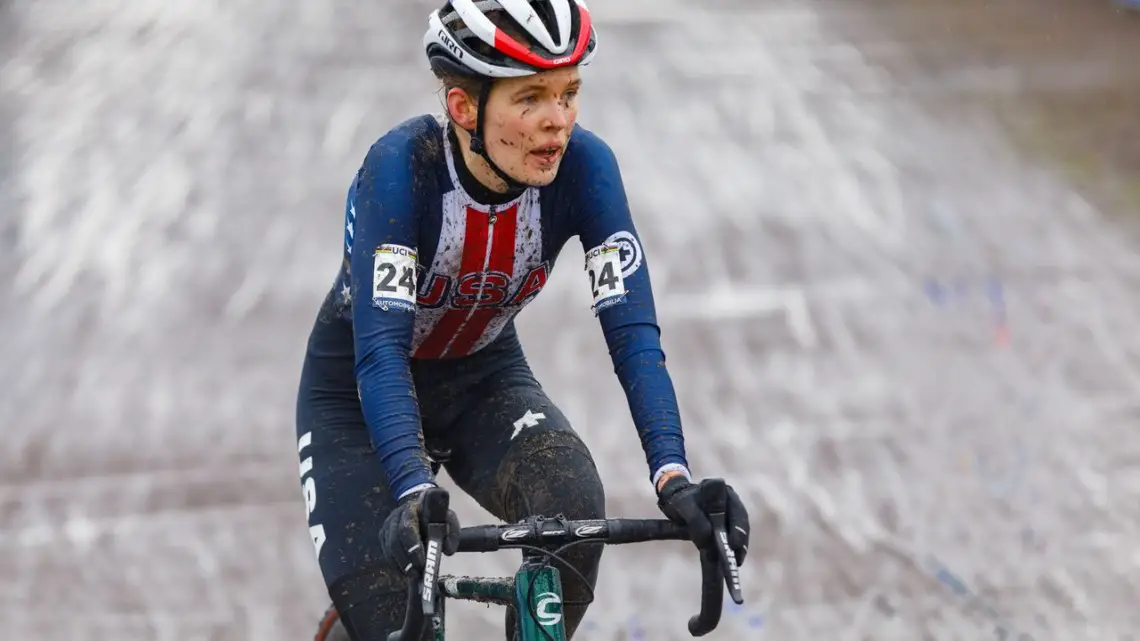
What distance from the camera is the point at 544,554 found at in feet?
10.7

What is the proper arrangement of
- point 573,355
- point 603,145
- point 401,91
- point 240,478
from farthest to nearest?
point 401,91, point 573,355, point 240,478, point 603,145

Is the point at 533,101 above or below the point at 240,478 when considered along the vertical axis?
above

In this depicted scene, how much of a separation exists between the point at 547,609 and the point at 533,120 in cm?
117

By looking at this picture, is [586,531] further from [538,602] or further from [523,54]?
[523,54]

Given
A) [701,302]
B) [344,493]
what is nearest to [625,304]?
[344,493]

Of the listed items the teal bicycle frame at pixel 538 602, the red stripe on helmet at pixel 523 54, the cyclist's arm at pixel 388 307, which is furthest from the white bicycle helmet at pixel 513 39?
the teal bicycle frame at pixel 538 602

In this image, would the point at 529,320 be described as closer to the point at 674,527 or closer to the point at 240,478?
the point at 240,478

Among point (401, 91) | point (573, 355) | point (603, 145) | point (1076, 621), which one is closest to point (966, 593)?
point (1076, 621)

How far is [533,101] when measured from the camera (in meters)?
3.41

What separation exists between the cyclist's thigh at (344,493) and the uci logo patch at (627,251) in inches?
35.2

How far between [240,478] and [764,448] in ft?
8.45

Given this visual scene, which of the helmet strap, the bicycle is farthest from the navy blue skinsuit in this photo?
the bicycle

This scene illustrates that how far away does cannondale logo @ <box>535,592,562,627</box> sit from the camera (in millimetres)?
3311

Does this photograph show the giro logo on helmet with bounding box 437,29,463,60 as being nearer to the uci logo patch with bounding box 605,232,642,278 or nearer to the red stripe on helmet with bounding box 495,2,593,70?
the red stripe on helmet with bounding box 495,2,593,70
